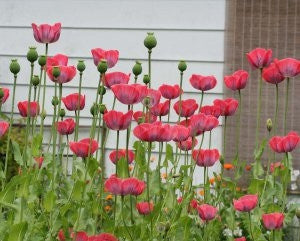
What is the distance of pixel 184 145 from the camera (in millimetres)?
2762

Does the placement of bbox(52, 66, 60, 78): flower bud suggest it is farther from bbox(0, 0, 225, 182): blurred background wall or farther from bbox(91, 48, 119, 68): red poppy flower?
bbox(0, 0, 225, 182): blurred background wall

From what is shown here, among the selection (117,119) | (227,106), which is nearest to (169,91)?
(227,106)

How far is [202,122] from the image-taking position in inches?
99.4

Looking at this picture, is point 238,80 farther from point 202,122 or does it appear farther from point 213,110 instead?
point 202,122

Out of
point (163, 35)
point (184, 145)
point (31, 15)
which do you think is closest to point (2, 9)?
point (31, 15)

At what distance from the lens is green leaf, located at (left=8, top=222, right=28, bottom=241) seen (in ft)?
6.56

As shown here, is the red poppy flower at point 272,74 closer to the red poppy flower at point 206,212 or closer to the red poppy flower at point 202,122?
the red poppy flower at point 202,122

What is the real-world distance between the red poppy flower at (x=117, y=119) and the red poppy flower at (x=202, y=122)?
487mm

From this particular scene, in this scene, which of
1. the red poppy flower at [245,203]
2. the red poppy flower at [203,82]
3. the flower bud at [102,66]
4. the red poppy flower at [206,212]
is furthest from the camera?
the red poppy flower at [203,82]

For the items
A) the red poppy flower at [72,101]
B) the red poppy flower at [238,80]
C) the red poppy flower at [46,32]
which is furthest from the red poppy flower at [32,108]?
the red poppy flower at [238,80]

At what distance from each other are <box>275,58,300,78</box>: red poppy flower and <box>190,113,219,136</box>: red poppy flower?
262 mm

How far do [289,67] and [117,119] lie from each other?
2.28 feet

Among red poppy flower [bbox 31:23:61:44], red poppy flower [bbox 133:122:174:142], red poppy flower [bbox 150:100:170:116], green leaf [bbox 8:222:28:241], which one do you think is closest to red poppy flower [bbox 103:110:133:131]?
red poppy flower [bbox 133:122:174:142]

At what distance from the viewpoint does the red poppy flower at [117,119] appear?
2.07 m
